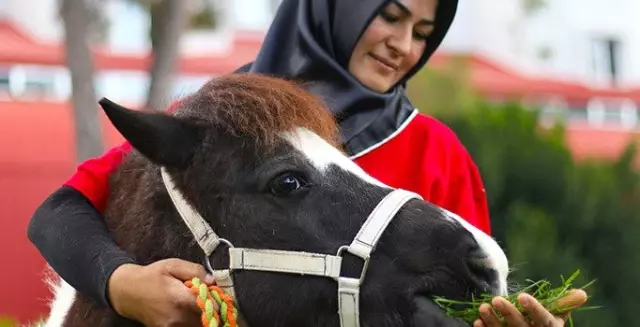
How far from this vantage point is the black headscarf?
277 cm

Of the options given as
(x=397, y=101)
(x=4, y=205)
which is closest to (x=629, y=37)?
(x=4, y=205)

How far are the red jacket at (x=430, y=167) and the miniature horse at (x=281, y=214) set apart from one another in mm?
453

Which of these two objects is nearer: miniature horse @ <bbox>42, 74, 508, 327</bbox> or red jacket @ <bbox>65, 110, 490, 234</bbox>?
miniature horse @ <bbox>42, 74, 508, 327</bbox>

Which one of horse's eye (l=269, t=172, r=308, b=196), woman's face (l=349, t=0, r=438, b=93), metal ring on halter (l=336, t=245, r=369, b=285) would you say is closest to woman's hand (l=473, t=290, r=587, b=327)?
metal ring on halter (l=336, t=245, r=369, b=285)

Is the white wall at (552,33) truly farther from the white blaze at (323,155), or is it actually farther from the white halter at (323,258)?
the white halter at (323,258)

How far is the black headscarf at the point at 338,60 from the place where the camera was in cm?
277

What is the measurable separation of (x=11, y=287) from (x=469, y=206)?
24.9 ft

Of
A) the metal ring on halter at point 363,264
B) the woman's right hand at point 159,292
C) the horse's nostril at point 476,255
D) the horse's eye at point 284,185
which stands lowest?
the woman's right hand at point 159,292

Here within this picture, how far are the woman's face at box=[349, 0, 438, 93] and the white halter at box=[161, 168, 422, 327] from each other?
731 mm

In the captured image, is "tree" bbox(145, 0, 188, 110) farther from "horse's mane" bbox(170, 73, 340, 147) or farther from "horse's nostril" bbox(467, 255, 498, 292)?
"horse's nostril" bbox(467, 255, 498, 292)

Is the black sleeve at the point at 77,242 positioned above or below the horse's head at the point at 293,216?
below

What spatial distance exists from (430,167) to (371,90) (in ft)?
0.94

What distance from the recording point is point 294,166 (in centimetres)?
222

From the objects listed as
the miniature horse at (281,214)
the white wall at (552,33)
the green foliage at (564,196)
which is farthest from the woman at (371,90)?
the white wall at (552,33)
